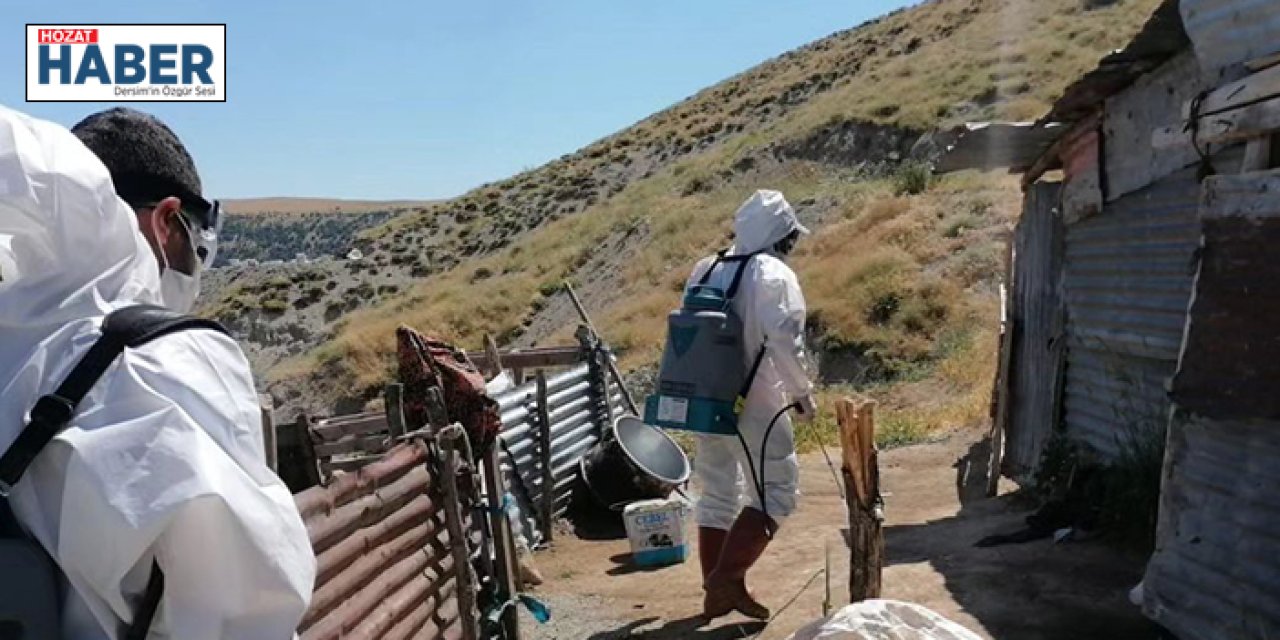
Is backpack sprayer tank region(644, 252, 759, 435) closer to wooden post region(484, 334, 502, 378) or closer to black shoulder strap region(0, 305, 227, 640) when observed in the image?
wooden post region(484, 334, 502, 378)

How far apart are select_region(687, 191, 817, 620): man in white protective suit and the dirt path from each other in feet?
1.26

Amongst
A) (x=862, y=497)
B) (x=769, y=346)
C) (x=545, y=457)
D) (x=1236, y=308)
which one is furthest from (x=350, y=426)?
(x=1236, y=308)

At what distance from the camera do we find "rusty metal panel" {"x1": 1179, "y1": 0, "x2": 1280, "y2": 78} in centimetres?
484

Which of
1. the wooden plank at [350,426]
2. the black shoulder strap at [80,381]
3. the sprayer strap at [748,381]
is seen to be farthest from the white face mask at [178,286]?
the wooden plank at [350,426]

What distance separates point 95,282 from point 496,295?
34.3 metres

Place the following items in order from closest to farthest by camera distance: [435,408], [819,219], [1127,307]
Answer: [435,408] < [1127,307] < [819,219]

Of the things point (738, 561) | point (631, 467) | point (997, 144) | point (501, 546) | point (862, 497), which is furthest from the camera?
point (631, 467)

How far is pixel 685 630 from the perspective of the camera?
242 inches

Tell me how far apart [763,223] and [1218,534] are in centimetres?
248

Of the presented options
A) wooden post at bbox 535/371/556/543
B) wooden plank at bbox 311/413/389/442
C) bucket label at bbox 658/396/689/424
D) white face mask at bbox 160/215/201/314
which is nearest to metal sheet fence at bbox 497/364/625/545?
wooden post at bbox 535/371/556/543

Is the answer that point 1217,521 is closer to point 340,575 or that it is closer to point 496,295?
point 340,575

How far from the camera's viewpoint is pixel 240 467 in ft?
5.38

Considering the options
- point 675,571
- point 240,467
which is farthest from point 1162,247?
point 240,467

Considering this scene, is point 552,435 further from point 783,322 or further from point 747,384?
point 783,322
